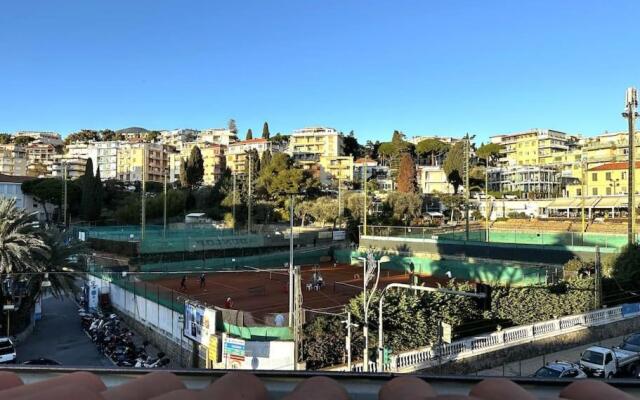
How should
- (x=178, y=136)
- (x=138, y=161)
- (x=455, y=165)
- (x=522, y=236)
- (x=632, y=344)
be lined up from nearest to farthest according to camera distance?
(x=632, y=344), (x=522, y=236), (x=455, y=165), (x=138, y=161), (x=178, y=136)

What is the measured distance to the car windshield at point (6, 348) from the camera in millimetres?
Answer: 21014

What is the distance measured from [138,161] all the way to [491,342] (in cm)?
12626

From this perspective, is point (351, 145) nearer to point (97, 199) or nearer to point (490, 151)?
point (490, 151)

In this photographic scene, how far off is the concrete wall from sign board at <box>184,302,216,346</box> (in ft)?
26.9

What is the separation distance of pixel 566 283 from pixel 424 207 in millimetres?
62812

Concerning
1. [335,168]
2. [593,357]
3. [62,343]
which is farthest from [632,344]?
[335,168]

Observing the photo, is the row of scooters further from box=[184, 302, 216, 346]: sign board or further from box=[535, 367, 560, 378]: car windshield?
box=[535, 367, 560, 378]: car windshield

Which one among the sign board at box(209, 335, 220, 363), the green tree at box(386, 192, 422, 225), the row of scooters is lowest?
the row of scooters

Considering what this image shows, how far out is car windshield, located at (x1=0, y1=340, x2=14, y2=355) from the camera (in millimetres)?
21014

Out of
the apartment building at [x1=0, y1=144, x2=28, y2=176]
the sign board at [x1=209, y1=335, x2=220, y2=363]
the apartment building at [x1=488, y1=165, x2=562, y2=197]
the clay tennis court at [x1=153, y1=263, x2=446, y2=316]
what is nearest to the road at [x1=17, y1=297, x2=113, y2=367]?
the sign board at [x1=209, y1=335, x2=220, y2=363]

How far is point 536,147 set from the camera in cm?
12756

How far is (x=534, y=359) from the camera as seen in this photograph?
2100cm

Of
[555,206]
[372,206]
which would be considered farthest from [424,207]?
[555,206]

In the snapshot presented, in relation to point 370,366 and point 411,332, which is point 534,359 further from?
point 370,366
